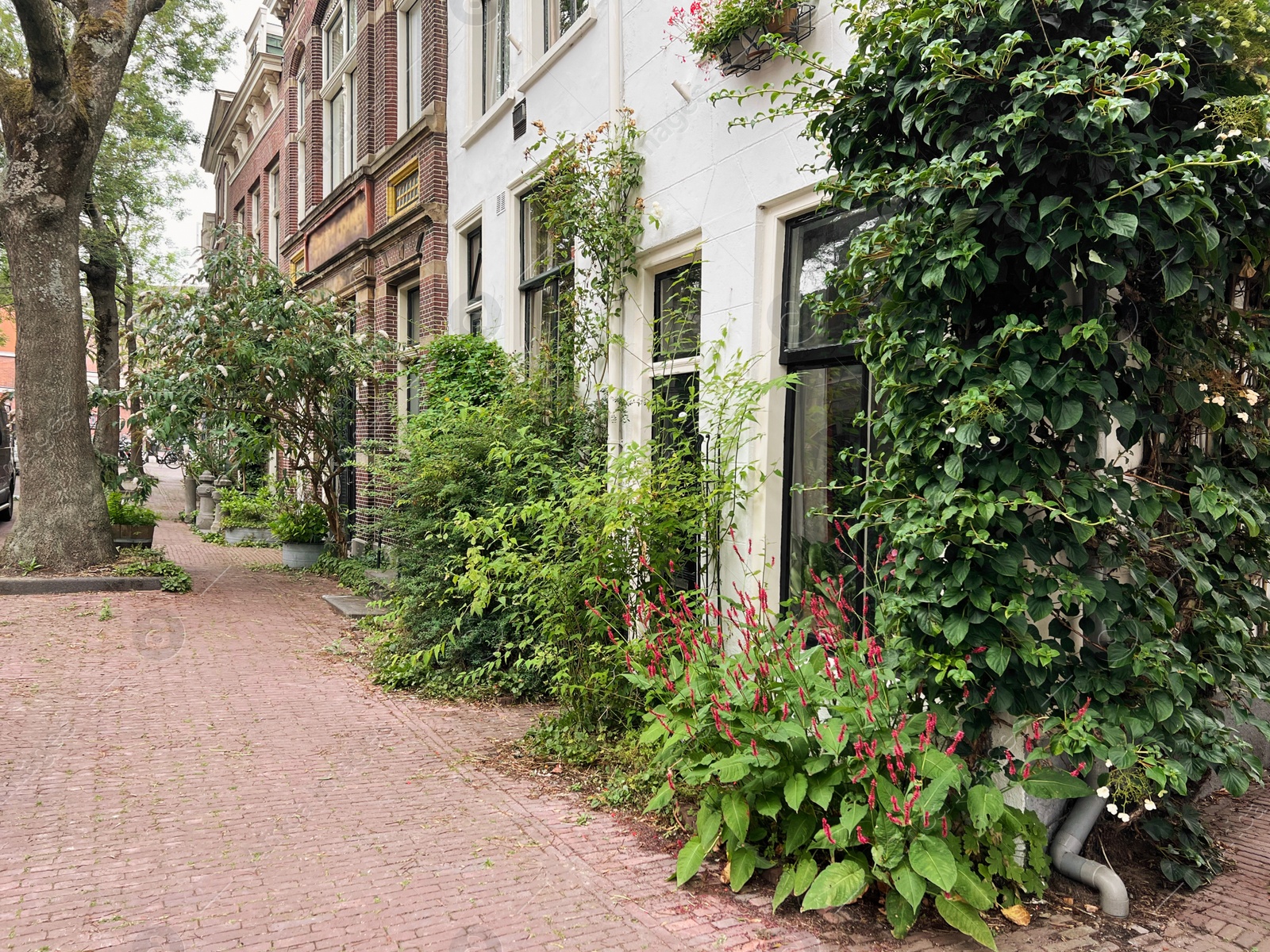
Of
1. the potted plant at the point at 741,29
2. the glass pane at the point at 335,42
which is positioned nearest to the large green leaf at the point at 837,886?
the potted plant at the point at 741,29

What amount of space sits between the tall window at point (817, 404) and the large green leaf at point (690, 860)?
2.02 metres

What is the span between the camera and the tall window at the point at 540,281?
8602mm

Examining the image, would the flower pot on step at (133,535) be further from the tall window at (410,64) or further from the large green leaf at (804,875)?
the large green leaf at (804,875)

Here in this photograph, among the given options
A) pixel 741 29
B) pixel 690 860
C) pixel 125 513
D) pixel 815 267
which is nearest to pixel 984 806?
pixel 690 860

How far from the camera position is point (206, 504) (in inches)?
718

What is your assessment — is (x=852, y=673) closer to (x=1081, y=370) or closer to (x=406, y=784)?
(x=1081, y=370)

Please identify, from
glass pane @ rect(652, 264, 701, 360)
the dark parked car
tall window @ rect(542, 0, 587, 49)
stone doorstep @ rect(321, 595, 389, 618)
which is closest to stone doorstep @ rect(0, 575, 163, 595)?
stone doorstep @ rect(321, 595, 389, 618)

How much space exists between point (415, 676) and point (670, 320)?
3.28 meters

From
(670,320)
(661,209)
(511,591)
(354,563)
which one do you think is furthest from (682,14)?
(354,563)

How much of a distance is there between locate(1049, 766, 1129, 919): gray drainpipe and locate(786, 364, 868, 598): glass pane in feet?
5.85

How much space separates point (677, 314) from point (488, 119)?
5060 mm

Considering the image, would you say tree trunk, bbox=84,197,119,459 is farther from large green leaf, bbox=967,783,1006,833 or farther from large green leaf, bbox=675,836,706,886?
large green leaf, bbox=967,783,1006,833

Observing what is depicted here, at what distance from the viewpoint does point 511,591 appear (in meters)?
6.73

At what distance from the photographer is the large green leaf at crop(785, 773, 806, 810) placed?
347 centimetres
